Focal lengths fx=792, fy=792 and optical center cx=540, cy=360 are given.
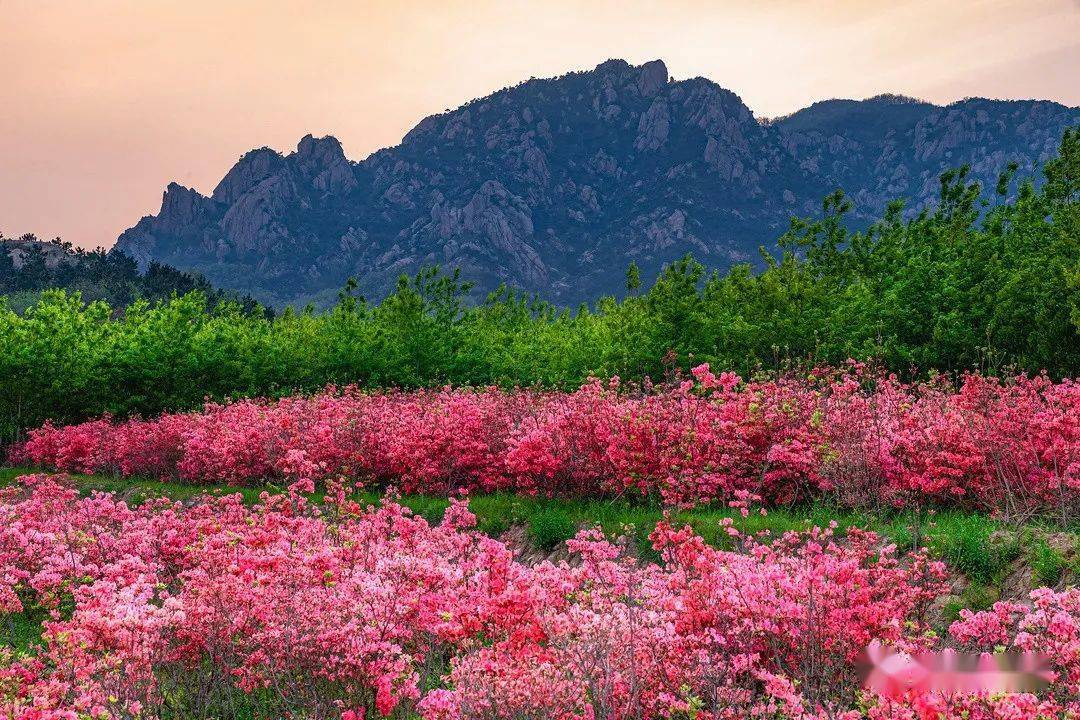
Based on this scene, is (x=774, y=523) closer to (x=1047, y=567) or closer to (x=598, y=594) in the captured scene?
(x=1047, y=567)

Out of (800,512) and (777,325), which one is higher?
(777,325)

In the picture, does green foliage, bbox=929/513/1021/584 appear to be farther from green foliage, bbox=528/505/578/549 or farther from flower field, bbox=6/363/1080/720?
green foliage, bbox=528/505/578/549

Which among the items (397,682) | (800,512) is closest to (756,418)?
(800,512)

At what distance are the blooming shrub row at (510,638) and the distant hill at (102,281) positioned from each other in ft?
251

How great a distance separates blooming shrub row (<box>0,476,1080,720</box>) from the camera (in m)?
4.36

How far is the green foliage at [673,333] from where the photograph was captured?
18953mm

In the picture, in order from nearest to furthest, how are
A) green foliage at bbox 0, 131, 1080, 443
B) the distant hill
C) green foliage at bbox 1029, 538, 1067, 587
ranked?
green foliage at bbox 1029, 538, 1067, 587 → green foliage at bbox 0, 131, 1080, 443 → the distant hill

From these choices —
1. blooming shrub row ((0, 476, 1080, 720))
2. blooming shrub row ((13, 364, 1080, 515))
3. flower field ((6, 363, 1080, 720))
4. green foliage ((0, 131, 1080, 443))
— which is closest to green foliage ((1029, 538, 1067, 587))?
flower field ((6, 363, 1080, 720))

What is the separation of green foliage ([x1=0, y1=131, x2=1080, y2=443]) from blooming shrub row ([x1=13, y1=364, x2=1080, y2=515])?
12.1 ft

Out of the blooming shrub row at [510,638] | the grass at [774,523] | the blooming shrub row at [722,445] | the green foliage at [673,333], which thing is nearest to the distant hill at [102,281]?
the green foliage at [673,333]

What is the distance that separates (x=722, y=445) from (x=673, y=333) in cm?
1241

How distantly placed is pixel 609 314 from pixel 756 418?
2217 centimetres

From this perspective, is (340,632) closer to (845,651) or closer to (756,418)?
(845,651)

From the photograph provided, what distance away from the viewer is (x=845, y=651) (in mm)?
5367
